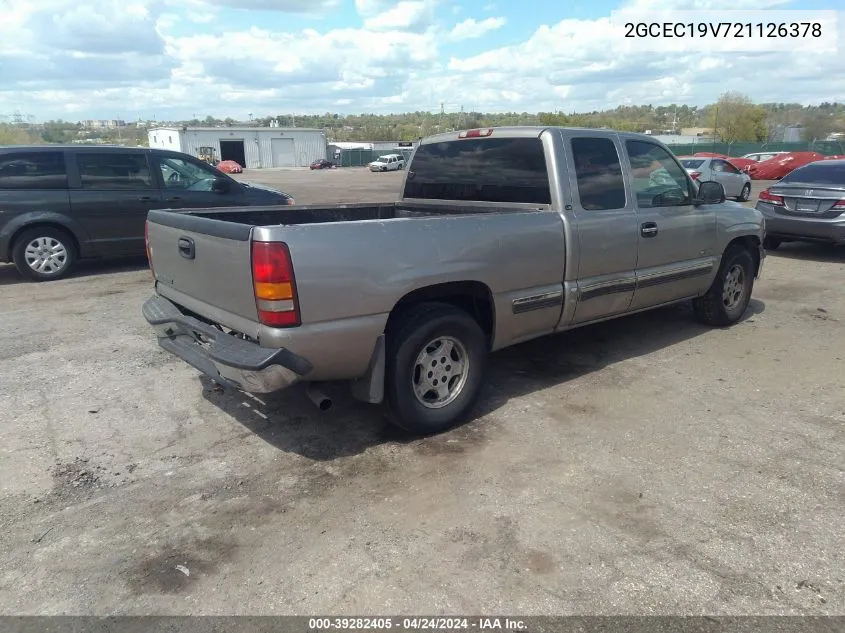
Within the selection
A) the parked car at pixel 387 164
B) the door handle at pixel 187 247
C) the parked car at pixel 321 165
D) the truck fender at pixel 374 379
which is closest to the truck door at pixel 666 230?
the truck fender at pixel 374 379

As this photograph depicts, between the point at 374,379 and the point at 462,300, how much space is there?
96 cm

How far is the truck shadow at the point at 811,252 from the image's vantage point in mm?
10492

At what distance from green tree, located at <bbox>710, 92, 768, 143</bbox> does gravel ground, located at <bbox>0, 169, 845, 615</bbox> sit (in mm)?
73354

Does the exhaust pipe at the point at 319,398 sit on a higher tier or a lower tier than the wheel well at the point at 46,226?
lower

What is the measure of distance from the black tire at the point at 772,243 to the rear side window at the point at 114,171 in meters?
10.1

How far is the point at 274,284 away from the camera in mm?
3172

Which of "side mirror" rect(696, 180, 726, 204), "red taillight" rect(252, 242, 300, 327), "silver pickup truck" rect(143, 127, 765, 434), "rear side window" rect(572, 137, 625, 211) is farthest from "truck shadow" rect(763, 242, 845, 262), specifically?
"red taillight" rect(252, 242, 300, 327)

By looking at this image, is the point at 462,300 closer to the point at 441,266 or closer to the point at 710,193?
the point at 441,266

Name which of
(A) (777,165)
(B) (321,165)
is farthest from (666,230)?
(B) (321,165)

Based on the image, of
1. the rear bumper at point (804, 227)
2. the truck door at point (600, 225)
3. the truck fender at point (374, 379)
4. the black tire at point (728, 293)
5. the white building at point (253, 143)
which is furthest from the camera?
the white building at point (253, 143)

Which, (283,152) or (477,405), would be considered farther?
(283,152)

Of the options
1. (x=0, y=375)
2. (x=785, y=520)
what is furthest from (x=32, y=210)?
(x=785, y=520)

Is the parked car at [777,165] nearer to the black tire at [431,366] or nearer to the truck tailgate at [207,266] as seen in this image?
the black tire at [431,366]

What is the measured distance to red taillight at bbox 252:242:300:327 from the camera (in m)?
3.15
